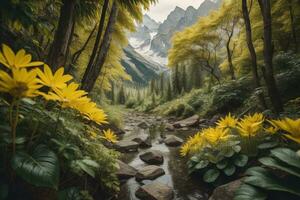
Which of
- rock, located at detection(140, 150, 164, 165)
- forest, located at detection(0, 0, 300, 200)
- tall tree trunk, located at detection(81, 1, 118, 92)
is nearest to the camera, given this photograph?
forest, located at detection(0, 0, 300, 200)

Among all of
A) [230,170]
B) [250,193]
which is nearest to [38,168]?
[250,193]

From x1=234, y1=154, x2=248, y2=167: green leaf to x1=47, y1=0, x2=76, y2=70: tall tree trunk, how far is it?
2.51m

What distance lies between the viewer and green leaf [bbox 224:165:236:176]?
2.88m

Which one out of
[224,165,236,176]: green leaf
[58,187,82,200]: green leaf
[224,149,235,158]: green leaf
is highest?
[224,149,235,158]: green leaf

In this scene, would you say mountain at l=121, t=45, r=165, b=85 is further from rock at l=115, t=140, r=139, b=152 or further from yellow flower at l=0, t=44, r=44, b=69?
yellow flower at l=0, t=44, r=44, b=69

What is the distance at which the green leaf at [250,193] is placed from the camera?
5.64 feet

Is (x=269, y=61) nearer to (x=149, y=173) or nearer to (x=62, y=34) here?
(x=149, y=173)

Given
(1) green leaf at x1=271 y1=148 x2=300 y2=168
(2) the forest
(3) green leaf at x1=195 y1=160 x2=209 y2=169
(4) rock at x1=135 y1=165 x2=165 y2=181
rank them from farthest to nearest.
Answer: (4) rock at x1=135 y1=165 x2=165 y2=181 → (3) green leaf at x1=195 y1=160 x2=209 y2=169 → (1) green leaf at x1=271 y1=148 x2=300 y2=168 → (2) the forest

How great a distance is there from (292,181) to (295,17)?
37.5ft

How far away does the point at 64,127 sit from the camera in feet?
5.61

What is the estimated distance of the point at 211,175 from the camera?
308 centimetres

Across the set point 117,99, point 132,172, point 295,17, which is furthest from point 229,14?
point 117,99

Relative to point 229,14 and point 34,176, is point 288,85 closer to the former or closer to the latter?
point 34,176

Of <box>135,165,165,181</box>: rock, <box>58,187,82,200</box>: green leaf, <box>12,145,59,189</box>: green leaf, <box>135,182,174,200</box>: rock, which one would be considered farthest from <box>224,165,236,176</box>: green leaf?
<box>12,145,59,189</box>: green leaf
